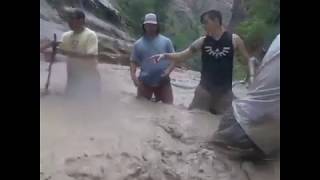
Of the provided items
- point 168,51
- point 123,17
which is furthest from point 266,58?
point 123,17

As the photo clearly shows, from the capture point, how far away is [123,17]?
2.99 meters

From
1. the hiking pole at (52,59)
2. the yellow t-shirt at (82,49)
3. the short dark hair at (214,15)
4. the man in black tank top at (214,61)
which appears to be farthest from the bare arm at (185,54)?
the hiking pole at (52,59)

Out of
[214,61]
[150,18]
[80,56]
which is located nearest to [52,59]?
[80,56]

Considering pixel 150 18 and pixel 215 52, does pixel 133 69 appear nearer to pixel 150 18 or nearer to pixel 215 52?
pixel 150 18

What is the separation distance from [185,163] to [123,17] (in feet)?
2.55

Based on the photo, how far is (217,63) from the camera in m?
3.03

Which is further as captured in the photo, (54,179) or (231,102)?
(231,102)

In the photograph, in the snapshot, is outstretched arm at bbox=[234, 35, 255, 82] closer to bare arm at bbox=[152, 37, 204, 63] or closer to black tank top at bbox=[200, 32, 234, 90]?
black tank top at bbox=[200, 32, 234, 90]

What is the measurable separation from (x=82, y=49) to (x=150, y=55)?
0.33 meters

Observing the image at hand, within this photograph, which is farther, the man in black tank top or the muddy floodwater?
the man in black tank top

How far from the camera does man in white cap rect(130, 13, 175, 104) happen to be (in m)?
2.99

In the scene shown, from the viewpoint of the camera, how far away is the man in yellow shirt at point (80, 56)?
2.92 meters

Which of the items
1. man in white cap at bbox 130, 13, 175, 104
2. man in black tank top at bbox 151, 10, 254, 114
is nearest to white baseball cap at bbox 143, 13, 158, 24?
man in white cap at bbox 130, 13, 175, 104
